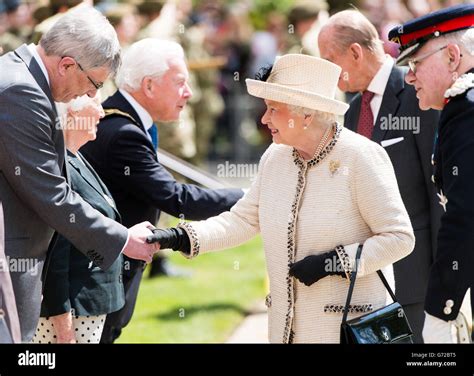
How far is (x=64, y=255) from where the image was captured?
4922mm

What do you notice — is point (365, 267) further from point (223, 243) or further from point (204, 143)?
point (204, 143)

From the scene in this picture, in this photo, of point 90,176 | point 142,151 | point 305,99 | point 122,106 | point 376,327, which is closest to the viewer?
point 376,327

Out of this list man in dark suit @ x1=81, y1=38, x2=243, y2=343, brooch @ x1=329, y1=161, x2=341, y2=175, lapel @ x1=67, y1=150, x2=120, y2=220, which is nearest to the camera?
brooch @ x1=329, y1=161, x2=341, y2=175

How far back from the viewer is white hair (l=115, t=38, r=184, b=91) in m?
5.67

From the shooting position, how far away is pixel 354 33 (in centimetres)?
589

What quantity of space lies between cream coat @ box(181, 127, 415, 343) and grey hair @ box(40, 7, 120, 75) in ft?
3.00

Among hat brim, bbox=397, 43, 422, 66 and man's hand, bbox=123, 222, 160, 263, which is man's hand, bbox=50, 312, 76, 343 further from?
hat brim, bbox=397, 43, 422, 66

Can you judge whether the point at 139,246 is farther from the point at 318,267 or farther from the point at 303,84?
the point at 303,84

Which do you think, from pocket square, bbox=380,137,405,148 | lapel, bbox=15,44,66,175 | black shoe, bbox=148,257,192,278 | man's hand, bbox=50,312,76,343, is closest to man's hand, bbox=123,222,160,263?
man's hand, bbox=50,312,76,343

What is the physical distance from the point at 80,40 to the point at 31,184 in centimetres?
63

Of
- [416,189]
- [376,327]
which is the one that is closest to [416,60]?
[416,189]

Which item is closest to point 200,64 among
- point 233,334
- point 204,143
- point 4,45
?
point 204,143

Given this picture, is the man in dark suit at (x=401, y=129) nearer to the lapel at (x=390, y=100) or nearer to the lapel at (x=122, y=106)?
the lapel at (x=390, y=100)
